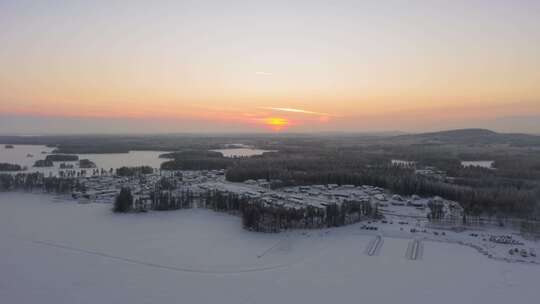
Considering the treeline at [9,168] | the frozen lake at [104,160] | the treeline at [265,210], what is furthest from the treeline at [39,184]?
the treeline at [9,168]

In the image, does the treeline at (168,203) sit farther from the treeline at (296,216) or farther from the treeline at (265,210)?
Result: the treeline at (296,216)

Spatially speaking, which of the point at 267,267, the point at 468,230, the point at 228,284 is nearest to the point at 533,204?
the point at 468,230

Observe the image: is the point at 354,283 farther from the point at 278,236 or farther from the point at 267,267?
the point at 278,236

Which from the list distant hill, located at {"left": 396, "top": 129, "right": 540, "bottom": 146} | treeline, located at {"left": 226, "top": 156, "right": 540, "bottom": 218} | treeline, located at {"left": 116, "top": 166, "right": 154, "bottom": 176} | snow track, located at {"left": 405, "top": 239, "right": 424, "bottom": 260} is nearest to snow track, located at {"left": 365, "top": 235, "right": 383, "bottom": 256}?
snow track, located at {"left": 405, "top": 239, "right": 424, "bottom": 260}

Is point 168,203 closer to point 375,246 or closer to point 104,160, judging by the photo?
point 375,246

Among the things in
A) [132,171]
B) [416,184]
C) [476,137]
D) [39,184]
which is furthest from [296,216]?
[476,137]

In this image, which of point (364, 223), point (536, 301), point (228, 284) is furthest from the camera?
point (364, 223)
